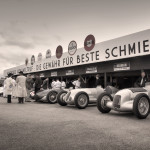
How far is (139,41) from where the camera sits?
12242mm

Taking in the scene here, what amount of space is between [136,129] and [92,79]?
1660 centimetres

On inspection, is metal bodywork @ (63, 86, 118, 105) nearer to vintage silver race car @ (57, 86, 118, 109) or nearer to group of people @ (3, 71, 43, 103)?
vintage silver race car @ (57, 86, 118, 109)

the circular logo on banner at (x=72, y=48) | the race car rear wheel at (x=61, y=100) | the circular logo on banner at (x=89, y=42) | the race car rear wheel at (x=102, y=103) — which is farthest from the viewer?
the circular logo on banner at (x=72, y=48)

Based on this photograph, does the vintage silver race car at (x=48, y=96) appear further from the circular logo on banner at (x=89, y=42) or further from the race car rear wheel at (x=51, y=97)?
the circular logo on banner at (x=89, y=42)

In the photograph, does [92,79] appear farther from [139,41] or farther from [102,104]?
[102,104]

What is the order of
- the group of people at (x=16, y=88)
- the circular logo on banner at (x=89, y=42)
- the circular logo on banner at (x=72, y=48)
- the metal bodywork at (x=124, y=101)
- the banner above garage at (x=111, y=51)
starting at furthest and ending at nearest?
the circular logo on banner at (x=72, y=48)
the circular logo on banner at (x=89, y=42)
the banner above garage at (x=111, y=51)
the group of people at (x=16, y=88)
the metal bodywork at (x=124, y=101)

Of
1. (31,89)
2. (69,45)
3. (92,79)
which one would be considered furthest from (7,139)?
(92,79)

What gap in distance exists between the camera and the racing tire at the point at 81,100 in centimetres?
884

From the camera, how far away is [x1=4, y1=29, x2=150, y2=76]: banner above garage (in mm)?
12098

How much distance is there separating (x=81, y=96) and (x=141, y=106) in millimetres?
3063

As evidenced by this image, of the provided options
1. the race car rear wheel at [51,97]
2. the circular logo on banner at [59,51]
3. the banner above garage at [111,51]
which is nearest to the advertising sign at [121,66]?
the banner above garage at [111,51]

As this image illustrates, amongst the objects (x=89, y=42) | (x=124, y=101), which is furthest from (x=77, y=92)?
(x=89, y=42)

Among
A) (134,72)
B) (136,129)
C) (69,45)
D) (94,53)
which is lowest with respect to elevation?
(136,129)

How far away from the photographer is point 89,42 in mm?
16703
